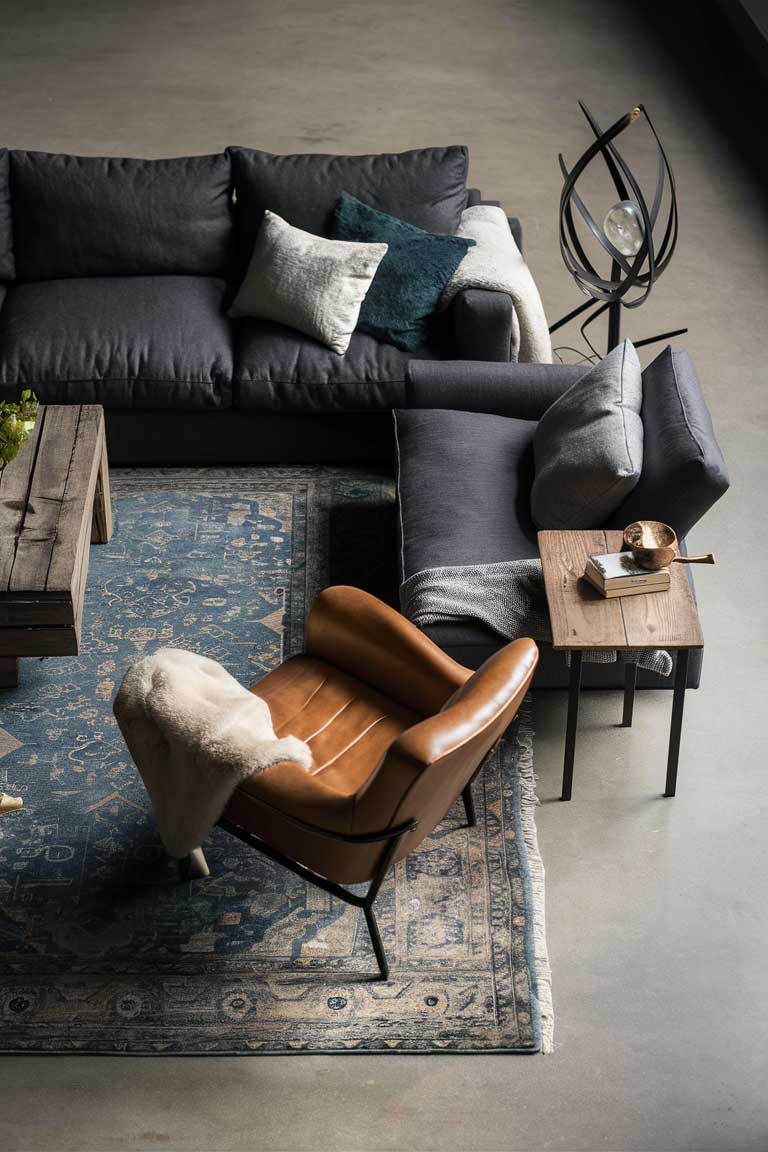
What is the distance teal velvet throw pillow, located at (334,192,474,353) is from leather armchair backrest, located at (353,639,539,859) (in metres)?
2.04

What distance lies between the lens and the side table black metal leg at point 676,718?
10.0 ft

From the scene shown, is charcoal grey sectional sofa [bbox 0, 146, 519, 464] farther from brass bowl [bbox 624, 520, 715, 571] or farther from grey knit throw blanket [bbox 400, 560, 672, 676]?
brass bowl [bbox 624, 520, 715, 571]

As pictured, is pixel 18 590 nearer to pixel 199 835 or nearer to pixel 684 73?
pixel 199 835

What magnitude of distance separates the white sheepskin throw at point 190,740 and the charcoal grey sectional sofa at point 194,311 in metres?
1.74

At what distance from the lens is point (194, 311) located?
4.47 meters

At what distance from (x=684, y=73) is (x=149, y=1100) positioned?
6918mm

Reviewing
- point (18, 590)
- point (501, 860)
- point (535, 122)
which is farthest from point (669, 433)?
point (535, 122)

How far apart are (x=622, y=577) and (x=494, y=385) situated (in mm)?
1254

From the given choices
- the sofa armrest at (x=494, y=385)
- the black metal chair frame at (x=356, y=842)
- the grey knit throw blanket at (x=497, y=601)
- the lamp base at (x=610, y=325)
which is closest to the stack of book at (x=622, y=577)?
the grey knit throw blanket at (x=497, y=601)

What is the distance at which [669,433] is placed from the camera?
10.9 feet

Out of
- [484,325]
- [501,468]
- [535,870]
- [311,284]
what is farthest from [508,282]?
[535,870]

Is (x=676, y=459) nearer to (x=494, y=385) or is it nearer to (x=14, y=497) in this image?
(x=494, y=385)

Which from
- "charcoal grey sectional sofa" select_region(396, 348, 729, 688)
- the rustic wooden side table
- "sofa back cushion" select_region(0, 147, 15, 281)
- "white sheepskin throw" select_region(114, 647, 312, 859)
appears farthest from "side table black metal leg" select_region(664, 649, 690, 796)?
"sofa back cushion" select_region(0, 147, 15, 281)

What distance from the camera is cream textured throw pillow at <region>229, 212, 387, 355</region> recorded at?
14.3 ft
